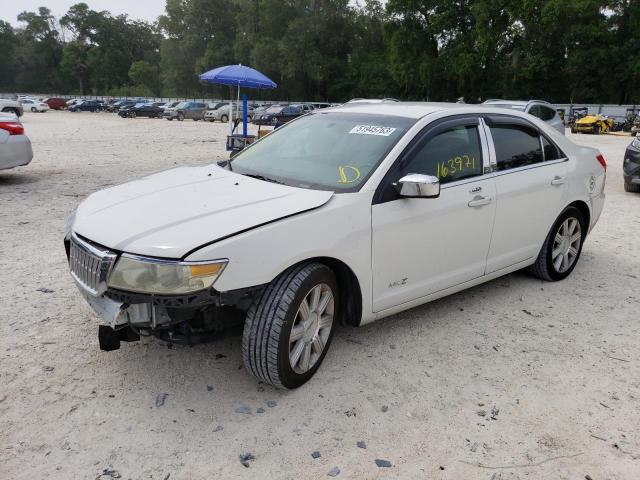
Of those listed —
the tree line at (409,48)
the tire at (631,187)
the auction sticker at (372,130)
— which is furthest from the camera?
the tree line at (409,48)

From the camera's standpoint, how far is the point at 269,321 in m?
2.85

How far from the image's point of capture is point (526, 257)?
457cm

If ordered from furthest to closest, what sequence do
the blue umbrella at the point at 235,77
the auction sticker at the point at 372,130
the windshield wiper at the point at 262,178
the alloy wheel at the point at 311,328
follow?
1. the blue umbrella at the point at 235,77
2. the auction sticker at the point at 372,130
3. the windshield wiper at the point at 262,178
4. the alloy wheel at the point at 311,328

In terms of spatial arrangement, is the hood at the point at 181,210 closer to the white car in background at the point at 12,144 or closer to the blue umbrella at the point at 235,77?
the white car in background at the point at 12,144

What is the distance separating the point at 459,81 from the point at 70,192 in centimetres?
4930

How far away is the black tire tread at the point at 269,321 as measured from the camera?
2859 millimetres

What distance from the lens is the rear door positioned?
4.16 m

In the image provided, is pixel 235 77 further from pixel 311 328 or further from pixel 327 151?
pixel 311 328

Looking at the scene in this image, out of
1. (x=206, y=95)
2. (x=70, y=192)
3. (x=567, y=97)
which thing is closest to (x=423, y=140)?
(x=70, y=192)

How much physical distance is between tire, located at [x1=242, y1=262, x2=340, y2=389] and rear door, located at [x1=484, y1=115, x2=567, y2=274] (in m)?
1.72

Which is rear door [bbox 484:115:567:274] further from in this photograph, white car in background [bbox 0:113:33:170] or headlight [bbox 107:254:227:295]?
white car in background [bbox 0:113:33:170]

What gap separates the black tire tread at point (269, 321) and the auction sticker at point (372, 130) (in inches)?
49.9

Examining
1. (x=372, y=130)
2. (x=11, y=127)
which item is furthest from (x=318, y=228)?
(x=11, y=127)

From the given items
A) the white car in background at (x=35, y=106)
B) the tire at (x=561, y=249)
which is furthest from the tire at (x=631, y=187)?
the white car in background at (x=35, y=106)
